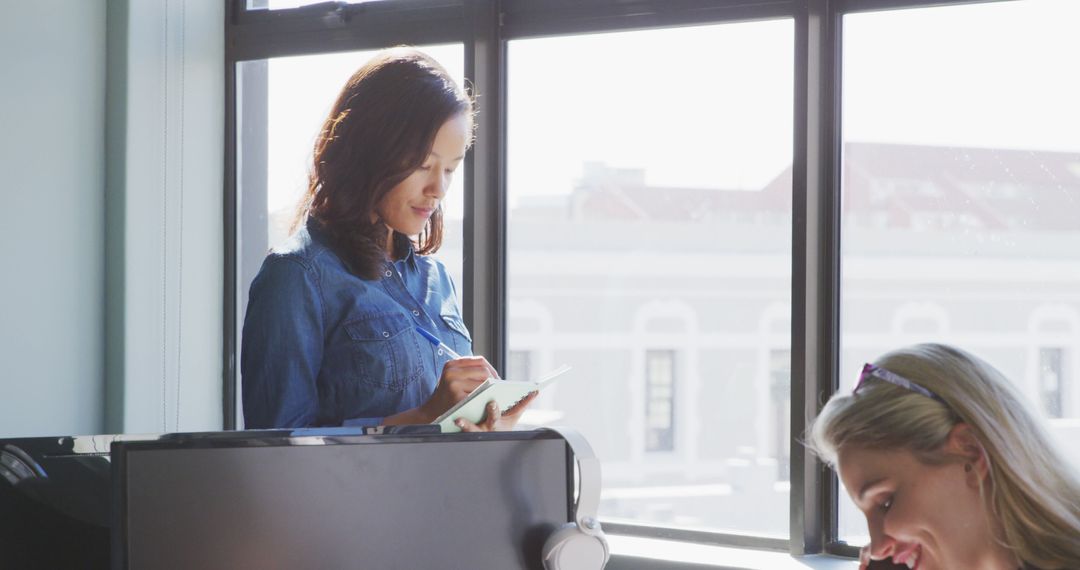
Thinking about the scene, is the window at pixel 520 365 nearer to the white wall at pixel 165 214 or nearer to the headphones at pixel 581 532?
the white wall at pixel 165 214

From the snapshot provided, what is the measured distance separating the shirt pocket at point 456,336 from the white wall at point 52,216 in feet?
3.91

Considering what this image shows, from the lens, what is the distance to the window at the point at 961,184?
2.23m

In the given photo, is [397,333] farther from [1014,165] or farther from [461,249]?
[1014,165]

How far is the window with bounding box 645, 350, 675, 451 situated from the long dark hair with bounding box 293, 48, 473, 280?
1049 mm

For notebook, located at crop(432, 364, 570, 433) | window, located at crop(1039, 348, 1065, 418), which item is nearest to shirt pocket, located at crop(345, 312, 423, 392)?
notebook, located at crop(432, 364, 570, 433)

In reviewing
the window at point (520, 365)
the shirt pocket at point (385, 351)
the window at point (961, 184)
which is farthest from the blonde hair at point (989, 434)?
the window at point (520, 365)

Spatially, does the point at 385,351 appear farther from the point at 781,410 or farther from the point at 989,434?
the point at 781,410

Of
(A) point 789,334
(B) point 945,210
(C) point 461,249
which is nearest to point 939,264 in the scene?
(B) point 945,210

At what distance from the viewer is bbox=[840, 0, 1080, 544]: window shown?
2.23m

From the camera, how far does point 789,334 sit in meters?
2.46

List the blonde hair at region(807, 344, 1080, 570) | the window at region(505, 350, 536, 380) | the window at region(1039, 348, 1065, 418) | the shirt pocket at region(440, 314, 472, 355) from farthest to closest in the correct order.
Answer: the window at region(505, 350, 536, 380)
the window at region(1039, 348, 1065, 418)
the shirt pocket at region(440, 314, 472, 355)
the blonde hair at region(807, 344, 1080, 570)

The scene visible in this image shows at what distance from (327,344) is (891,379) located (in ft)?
2.71

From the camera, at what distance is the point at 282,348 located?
1583 millimetres

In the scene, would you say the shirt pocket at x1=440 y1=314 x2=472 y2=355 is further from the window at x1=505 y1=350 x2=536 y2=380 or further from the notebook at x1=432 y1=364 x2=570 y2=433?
the window at x1=505 y1=350 x2=536 y2=380
